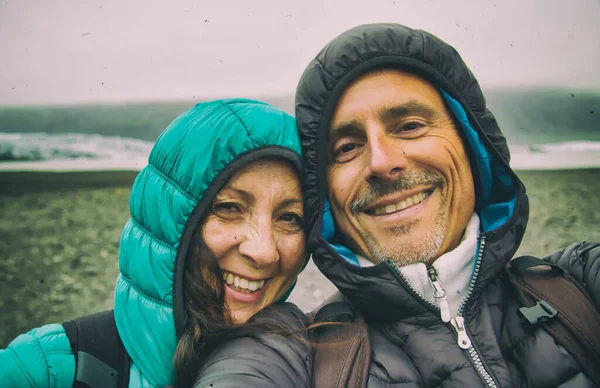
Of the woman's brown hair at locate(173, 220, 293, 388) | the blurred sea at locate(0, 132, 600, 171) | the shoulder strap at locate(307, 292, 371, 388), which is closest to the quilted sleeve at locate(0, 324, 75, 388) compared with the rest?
the woman's brown hair at locate(173, 220, 293, 388)

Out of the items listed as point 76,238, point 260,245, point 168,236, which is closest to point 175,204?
point 168,236

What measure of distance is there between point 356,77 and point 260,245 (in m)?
0.82

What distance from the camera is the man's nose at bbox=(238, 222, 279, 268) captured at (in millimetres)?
1565

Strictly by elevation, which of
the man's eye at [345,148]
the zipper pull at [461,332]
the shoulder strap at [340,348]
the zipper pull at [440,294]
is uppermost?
the man's eye at [345,148]

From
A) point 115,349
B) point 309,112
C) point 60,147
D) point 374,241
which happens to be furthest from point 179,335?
point 60,147

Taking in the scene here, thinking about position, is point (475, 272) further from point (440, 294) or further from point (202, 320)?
point (202, 320)

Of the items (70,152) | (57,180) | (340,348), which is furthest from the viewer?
(70,152)

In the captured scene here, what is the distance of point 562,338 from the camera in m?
1.40

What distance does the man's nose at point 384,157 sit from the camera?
5.39ft

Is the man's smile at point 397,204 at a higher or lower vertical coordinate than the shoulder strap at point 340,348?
higher

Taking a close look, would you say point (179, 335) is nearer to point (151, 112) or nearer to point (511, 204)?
point (511, 204)

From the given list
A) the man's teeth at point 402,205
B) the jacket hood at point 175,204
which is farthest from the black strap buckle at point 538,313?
the jacket hood at point 175,204

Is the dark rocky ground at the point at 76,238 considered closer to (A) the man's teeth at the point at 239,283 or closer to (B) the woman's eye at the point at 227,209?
(A) the man's teeth at the point at 239,283

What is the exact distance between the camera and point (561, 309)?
1.46 meters
